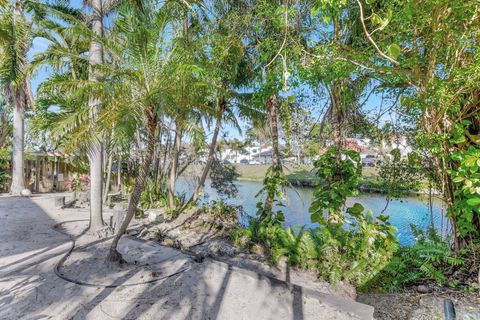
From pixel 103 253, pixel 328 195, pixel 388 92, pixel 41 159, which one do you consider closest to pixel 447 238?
pixel 328 195

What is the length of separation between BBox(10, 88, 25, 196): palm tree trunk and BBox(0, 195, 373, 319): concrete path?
29.1 ft

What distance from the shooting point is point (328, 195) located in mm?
5148

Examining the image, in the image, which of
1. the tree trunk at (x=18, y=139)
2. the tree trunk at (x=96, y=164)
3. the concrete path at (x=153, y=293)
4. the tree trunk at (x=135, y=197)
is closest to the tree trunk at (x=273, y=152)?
the concrete path at (x=153, y=293)

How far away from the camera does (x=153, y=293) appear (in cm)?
354

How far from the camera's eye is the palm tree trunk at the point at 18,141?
11.6 m

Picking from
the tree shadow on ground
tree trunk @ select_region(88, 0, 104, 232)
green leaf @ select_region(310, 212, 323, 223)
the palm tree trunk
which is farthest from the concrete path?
the palm tree trunk

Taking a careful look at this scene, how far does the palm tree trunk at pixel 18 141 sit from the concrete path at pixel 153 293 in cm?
887

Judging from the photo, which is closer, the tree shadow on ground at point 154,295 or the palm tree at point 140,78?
the tree shadow on ground at point 154,295

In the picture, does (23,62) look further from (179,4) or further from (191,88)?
(191,88)

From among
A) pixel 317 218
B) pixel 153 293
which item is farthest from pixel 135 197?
pixel 317 218

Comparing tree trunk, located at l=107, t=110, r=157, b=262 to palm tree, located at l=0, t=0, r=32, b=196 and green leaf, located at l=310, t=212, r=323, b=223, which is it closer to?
palm tree, located at l=0, t=0, r=32, b=196

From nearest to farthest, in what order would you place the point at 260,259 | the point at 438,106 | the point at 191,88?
the point at 438,106, the point at 191,88, the point at 260,259

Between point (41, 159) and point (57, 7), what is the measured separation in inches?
346

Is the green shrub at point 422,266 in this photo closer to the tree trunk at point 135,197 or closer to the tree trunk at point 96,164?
the tree trunk at point 135,197
